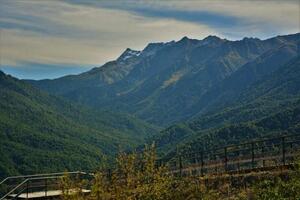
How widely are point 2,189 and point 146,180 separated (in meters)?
174

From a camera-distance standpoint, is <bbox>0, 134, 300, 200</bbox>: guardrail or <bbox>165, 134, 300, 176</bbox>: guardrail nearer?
<bbox>0, 134, 300, 200</bbox>: guardrail

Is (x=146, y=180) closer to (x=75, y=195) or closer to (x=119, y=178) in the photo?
(x=119, y=178)

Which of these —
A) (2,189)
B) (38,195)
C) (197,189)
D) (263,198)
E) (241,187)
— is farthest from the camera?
(2,189)

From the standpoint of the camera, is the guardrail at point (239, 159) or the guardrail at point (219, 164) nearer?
the guardrail at point (219, 164)

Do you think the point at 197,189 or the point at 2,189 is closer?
the point at 197,189

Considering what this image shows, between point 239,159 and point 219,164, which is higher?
point 239,159

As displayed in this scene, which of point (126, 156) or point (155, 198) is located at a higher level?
point (126, 156)

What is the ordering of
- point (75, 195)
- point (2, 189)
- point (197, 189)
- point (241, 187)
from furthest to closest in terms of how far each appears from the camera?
1. point (2, 189)
2. point (241, 187)
3. point (197, 189)
4. point (75, 195)

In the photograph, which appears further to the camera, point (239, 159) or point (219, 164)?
point (239, 159)

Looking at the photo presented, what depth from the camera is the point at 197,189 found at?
75.5ft

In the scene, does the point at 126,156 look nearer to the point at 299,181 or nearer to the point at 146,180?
the point at 146,180

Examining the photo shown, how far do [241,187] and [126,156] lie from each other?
9.04 meters

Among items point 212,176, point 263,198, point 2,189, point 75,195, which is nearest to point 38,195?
point 212,176

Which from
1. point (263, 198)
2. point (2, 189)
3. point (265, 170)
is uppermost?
point (2, 189)
